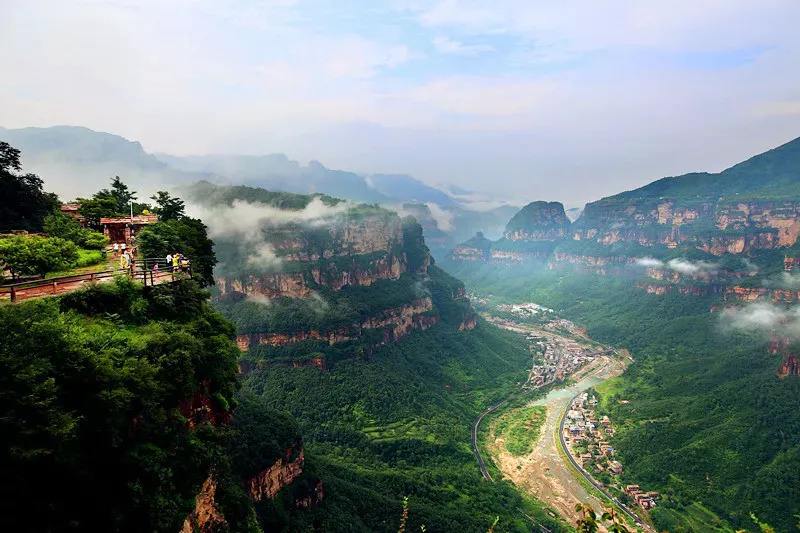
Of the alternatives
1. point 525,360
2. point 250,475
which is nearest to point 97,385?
point 250,475

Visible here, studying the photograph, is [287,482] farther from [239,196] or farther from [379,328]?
[239,196]

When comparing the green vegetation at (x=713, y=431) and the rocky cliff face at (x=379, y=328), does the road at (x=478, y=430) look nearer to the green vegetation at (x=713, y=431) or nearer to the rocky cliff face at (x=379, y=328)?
the green vegetation at (x=713, y=431)

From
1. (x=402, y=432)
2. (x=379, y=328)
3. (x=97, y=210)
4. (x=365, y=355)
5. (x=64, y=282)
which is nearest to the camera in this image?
(x=64, y=282)

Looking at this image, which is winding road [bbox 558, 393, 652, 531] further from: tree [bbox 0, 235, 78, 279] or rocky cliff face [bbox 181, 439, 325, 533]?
tree [bbox 0, 235, 78, 279]

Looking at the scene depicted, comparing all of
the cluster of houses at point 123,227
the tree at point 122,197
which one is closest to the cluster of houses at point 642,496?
the cluster of houses at point 123,227

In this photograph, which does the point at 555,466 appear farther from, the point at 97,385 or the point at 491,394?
the point at 97,385

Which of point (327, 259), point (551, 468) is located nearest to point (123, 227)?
point (551, 468)

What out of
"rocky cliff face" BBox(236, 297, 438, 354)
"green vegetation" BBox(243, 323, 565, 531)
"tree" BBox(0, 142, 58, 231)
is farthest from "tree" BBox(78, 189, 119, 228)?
"green vegetation" BBox(243, 323, 565, 531)
